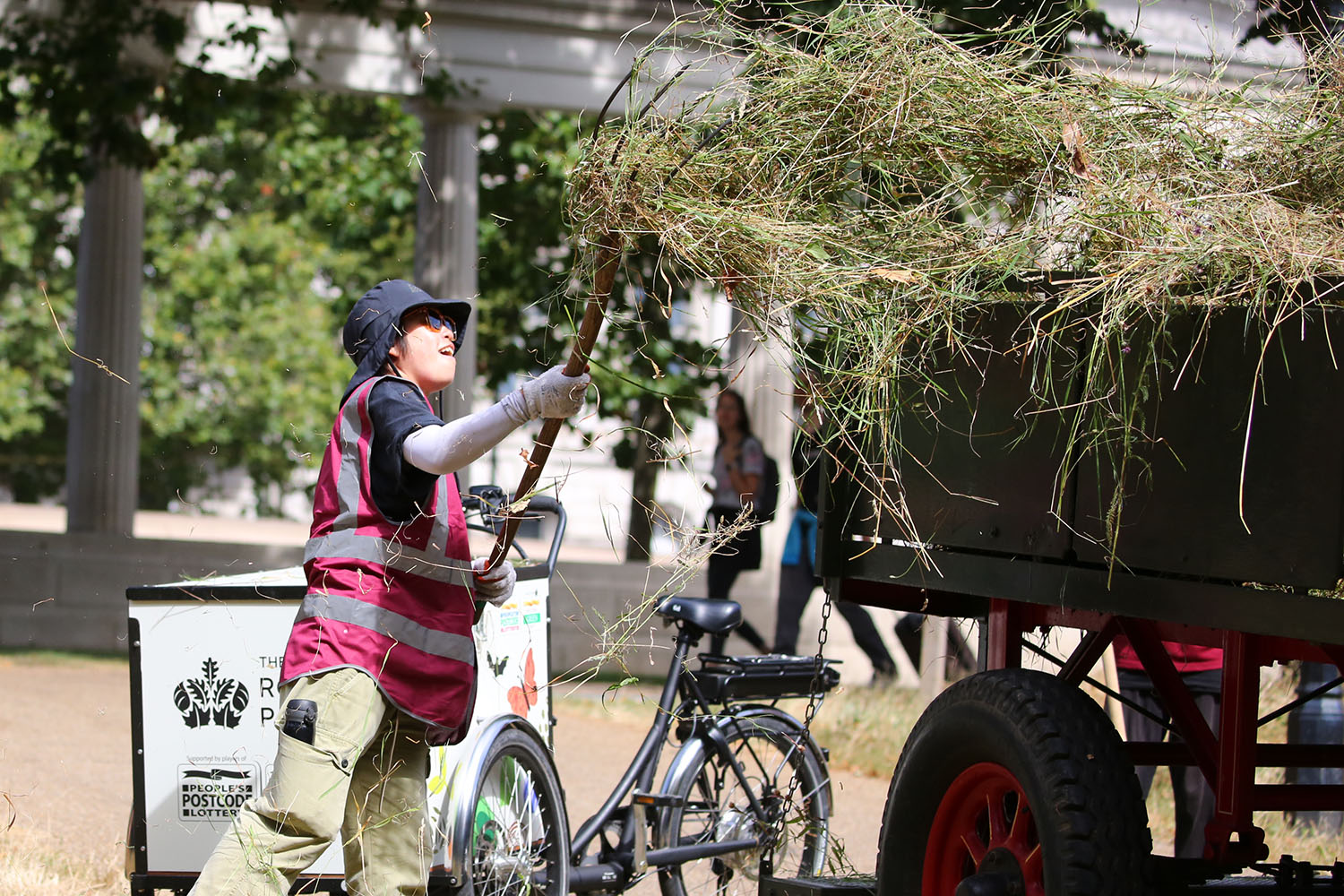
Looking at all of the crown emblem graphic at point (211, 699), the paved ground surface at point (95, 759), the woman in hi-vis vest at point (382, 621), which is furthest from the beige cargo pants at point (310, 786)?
the paved ground surface at point (95, 759)

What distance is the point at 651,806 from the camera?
4637mm

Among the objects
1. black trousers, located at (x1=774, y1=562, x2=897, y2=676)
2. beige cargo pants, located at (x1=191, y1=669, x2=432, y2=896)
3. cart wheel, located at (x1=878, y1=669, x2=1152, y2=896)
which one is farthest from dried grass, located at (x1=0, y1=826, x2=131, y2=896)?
black trousers, located at (x1=774, y1=562, x2=897, y2=676)

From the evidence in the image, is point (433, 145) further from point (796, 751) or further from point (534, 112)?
point (796, 751)

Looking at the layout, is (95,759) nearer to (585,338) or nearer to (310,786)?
(310,786)

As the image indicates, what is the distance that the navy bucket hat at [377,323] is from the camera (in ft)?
11.8

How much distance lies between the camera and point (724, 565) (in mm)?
8727

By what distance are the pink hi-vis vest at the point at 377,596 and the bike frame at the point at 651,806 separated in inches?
39.0

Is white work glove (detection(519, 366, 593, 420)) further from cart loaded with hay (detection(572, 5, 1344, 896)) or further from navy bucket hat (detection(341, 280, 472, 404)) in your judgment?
navy bucket hat (detection(341, 280, 472, 404))

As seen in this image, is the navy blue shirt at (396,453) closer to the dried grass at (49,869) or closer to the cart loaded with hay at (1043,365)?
the cart loaded with hay at (1043,365)

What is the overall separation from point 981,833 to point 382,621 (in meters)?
1.40

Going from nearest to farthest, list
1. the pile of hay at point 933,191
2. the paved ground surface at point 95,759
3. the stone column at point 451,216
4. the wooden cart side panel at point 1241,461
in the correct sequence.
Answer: the wooden cart side panel at point 1241,461 → the pile of hay at point 933,191 → the paved ground surface at point 95,759 → the stone column at point 451,216

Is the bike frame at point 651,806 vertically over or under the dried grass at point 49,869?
over

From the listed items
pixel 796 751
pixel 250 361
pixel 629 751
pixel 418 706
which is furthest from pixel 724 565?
pixel 250 361

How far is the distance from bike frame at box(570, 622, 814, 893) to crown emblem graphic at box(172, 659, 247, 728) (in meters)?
1.08
